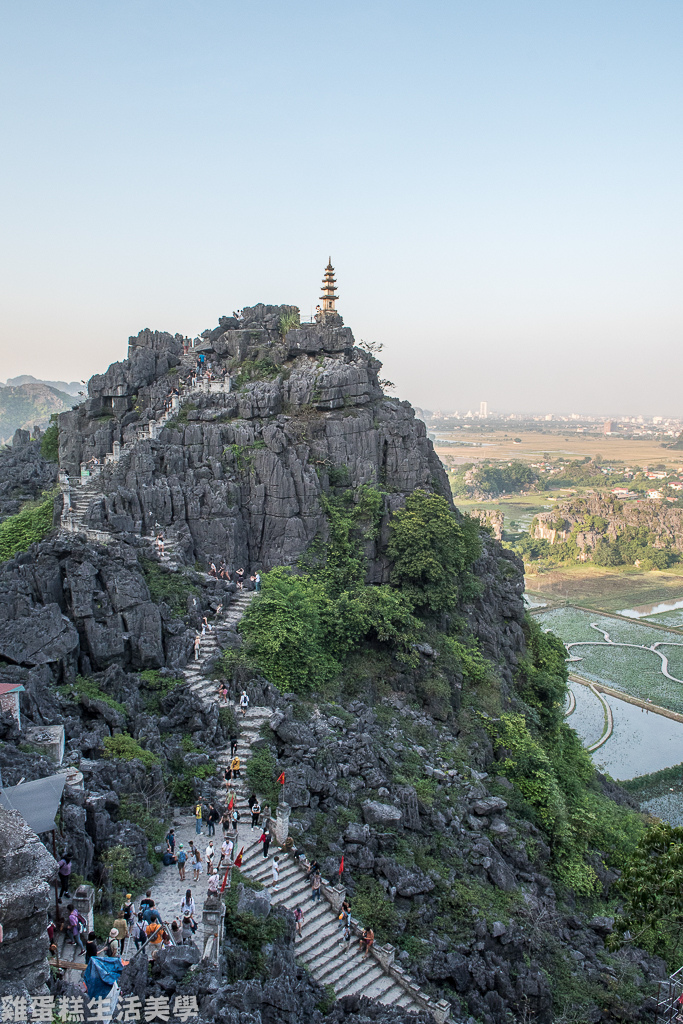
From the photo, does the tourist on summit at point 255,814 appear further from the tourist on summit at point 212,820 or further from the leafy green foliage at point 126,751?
the leafy green foliage at point 126,751

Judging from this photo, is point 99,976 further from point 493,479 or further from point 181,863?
point 493,479

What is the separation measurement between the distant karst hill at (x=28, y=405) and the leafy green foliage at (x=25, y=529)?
137413mm

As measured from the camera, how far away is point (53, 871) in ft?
32.6

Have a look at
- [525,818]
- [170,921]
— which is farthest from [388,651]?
[170,921]

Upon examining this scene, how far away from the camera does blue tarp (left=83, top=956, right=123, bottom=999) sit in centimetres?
1129

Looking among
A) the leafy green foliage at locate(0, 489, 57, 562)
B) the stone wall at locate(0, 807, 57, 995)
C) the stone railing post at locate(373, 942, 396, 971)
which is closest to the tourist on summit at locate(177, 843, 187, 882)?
the stone railing post at locate(373, 942, 396, 971)

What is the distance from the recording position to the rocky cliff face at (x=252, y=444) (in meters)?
30.8

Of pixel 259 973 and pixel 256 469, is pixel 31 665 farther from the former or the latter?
pixel 256 469

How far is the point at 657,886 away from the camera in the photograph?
1791 cm

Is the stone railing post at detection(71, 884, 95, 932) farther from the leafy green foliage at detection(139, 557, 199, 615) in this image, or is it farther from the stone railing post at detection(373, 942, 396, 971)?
the leafy green foliage at detection(139, 557, 199, 615)

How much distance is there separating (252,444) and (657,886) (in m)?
23.0

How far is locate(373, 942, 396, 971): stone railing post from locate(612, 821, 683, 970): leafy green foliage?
6413mm

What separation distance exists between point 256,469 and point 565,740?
20.4m

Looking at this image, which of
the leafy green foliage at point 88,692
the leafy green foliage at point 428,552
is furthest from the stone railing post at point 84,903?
the leafy green foliage at point 428,552
